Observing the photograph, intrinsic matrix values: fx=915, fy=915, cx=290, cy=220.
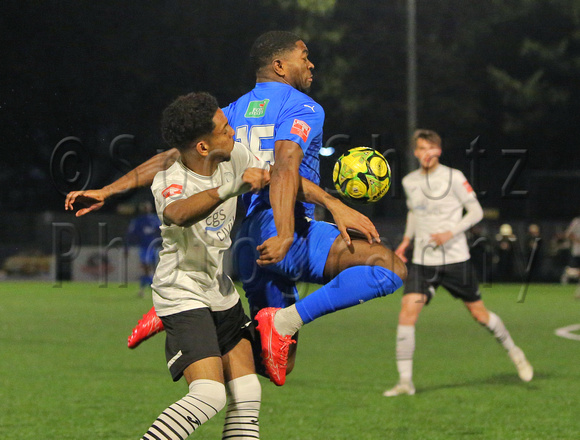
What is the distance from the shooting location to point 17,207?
37875 mm

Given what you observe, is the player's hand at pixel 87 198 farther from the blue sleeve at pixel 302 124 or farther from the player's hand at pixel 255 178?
the player's hand at pixel 255 178

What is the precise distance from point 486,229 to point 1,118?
2032 centimetres

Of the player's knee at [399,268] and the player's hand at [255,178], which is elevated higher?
the player's hand at [255,178]

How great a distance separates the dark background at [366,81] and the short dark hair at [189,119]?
23623mm

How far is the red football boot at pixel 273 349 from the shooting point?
18.4 ft

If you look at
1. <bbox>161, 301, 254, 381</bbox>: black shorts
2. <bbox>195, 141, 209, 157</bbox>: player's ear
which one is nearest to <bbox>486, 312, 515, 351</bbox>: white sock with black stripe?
<bbox>161, 301, 254, 381</bbox>: black shorts

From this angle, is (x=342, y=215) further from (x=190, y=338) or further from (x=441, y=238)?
(x=441, y=238)

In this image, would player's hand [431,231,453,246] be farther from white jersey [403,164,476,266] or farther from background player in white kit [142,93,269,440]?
background player in white kit [142,93,269,440]

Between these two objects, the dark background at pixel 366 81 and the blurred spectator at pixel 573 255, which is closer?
the blurred spectator at pixel 573 255

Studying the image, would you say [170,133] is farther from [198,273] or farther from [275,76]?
[275,76]

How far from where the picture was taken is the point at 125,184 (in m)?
5.79

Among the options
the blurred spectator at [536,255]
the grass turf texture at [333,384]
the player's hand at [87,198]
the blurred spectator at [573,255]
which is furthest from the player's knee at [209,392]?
the blurred spectator at [536,255]

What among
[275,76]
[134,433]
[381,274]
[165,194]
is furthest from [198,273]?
[134,433]

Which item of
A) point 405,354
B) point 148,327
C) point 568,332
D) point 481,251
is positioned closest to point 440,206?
point 405,354
